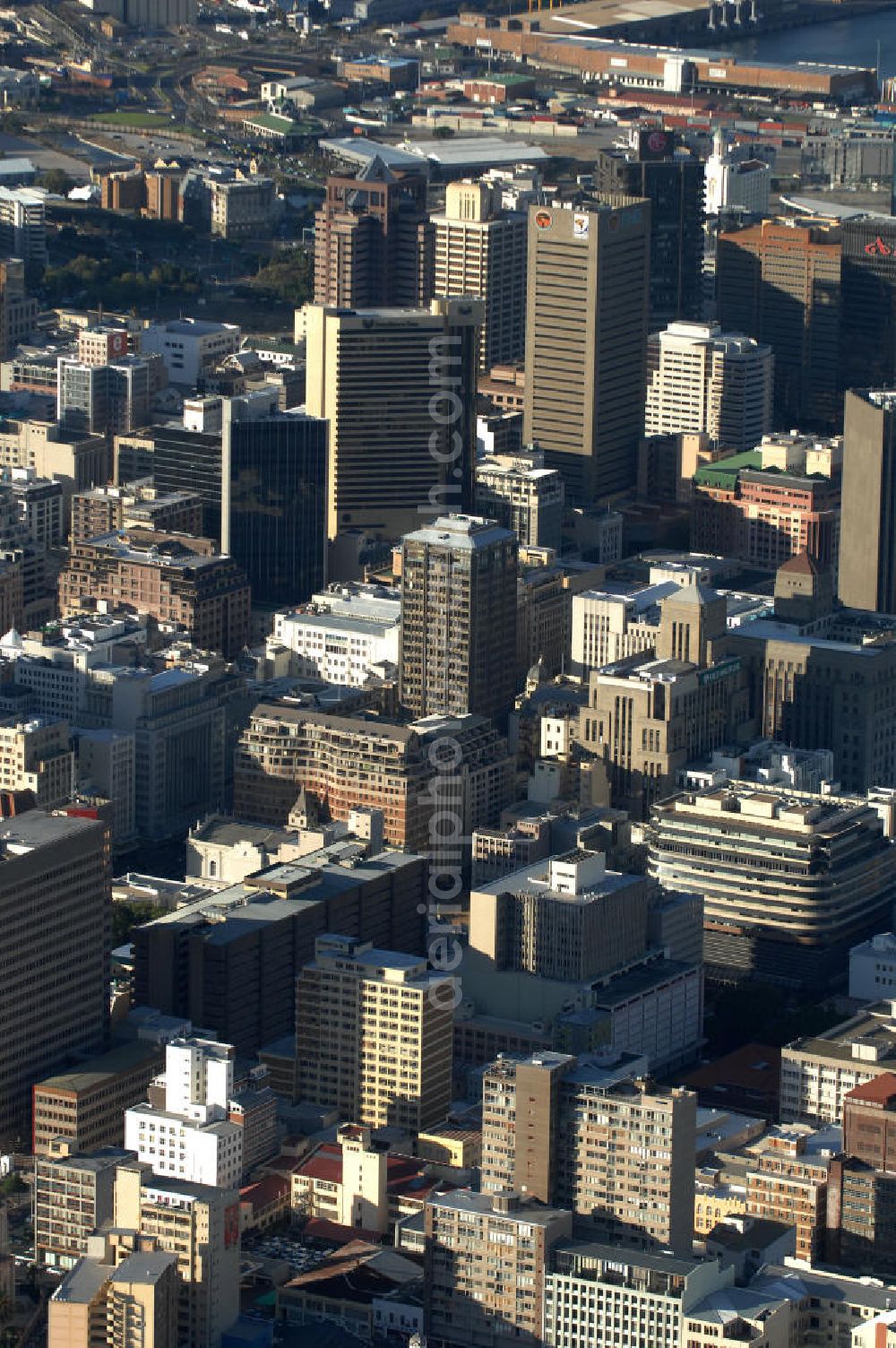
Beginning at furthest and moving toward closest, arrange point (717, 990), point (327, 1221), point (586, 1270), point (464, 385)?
point (464, 385) → point (717, 990) → point (327, 1221) → point (586, 1270)

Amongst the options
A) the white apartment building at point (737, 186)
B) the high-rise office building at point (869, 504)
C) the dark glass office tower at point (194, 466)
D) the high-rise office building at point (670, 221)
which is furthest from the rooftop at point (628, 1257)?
the white apartment building at point (737, 186)

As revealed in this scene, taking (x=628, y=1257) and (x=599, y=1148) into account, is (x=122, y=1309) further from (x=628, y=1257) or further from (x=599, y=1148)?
(x=599, y=1148)

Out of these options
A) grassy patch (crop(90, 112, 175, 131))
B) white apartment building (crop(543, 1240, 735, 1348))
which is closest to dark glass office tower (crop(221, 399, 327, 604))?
white apartment building (crop(543, 1240, 735, 1348))

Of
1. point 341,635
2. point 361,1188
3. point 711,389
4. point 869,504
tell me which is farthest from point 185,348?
point 361,1188

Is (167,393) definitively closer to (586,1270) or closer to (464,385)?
(464,385)

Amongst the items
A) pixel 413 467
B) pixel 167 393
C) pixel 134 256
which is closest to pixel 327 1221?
pixel 413 467

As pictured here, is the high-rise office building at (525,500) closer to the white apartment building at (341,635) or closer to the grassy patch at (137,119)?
the white apartment building at (341,635)
